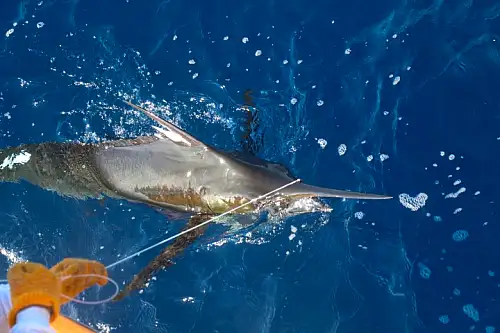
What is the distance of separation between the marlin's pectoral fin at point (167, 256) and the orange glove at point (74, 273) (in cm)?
134

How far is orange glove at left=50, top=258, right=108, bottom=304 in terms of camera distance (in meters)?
4.64

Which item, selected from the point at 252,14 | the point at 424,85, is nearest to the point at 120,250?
the point at 252,14

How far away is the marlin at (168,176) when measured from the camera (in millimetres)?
5801

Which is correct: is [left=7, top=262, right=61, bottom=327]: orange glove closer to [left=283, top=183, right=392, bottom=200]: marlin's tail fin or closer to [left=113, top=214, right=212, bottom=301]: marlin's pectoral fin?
[left=113, top=214, right=212, bottom=301]: marlin's pectoral fin

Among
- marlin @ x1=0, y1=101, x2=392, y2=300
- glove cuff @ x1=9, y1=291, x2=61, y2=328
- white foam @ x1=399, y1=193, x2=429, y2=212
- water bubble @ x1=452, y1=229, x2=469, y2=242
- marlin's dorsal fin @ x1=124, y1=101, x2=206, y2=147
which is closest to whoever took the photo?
glove cuff @ x1=9, y1=291, x2=61, y2=328

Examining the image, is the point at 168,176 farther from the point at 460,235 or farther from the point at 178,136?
the point at 460,235

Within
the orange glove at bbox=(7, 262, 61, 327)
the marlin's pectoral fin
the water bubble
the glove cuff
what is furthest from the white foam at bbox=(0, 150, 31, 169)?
the water bubble

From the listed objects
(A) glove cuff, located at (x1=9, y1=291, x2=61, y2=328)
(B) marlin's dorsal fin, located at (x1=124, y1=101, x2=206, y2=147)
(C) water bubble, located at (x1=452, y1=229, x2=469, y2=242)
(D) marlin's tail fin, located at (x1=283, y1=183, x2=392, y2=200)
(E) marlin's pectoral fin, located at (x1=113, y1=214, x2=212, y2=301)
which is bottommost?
(C) water bubble, located at (x1=452, y1=229, x2=469, y2=242)

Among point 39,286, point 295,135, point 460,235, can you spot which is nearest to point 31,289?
point 39,286

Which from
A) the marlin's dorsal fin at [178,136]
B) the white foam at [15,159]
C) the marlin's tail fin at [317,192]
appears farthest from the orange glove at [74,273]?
the white foam at [15,159]

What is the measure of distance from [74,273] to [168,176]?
1.70m

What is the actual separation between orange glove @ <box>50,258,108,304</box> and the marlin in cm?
137

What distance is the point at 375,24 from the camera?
7.73m

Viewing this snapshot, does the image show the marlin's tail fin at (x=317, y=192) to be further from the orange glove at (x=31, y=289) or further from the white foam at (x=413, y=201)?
the orange glove at (x=31, y=289)
